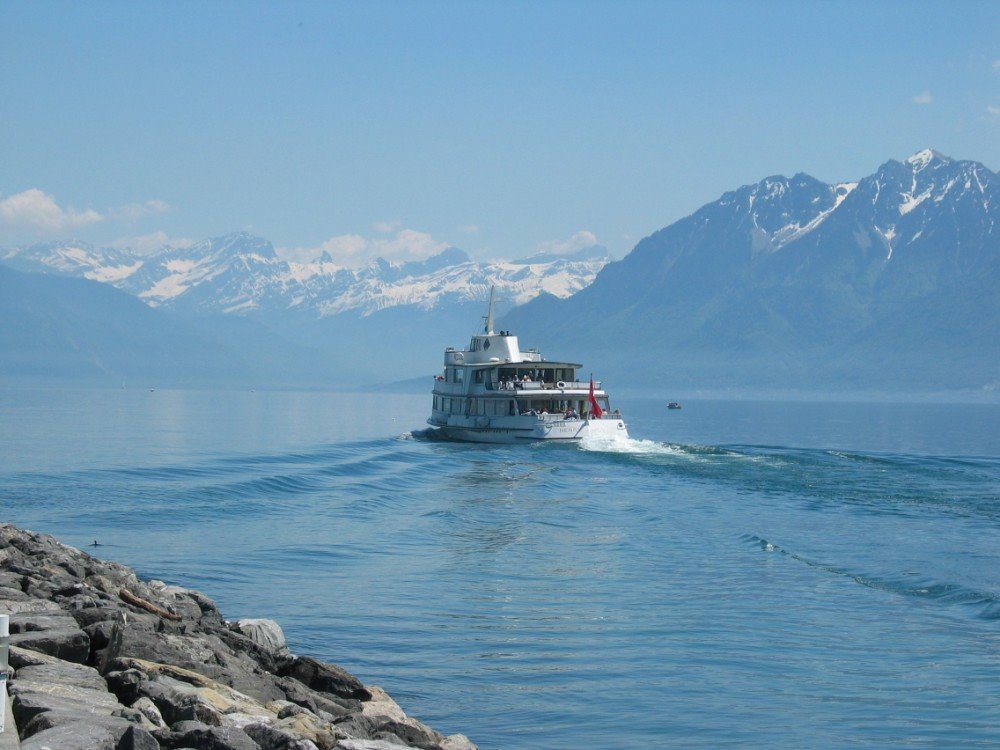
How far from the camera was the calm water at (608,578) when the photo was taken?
60.5 ft

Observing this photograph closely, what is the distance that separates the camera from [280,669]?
57.0 feet

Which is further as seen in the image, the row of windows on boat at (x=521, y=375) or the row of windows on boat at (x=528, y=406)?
the row of windows on boat at (x=521, y=375)

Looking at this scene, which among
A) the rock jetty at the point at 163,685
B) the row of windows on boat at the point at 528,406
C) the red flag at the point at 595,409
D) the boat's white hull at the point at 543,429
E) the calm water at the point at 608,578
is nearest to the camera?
the rock jetty at the point at 163,685

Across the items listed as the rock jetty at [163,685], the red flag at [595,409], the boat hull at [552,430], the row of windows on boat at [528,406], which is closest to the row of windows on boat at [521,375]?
the row of windows on boat at [528,406]

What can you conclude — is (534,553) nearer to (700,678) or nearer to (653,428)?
(700,678)

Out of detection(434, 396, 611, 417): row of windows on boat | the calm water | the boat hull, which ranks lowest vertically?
the calm water

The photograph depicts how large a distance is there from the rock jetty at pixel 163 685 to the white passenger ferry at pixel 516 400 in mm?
49254

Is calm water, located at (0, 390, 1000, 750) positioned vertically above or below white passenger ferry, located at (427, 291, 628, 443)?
below

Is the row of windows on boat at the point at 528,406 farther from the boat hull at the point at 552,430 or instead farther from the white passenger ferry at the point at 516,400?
the boat hull at the point at 552,430

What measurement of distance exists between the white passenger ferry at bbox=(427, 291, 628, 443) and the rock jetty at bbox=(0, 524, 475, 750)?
49254 millimetres

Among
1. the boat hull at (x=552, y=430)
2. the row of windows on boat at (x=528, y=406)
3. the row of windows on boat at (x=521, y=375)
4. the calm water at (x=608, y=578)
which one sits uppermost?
the row of windows on boat at (x=521, y=375)

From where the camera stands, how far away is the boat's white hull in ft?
227

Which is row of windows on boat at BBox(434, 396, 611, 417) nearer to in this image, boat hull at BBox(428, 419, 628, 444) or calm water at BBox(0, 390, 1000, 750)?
boat hull at BBox(428, 419, 628, 444)

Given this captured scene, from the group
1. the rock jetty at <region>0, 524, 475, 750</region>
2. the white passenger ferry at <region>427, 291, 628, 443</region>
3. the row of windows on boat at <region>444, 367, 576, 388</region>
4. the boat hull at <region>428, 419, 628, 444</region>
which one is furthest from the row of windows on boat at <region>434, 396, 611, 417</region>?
the rock jetty at <region>0, 524, 475, 750</region>
